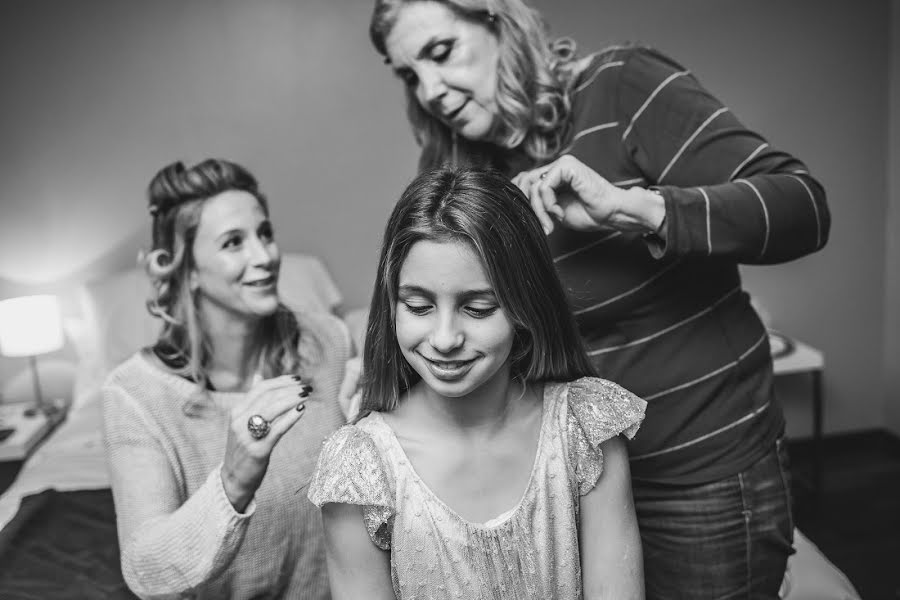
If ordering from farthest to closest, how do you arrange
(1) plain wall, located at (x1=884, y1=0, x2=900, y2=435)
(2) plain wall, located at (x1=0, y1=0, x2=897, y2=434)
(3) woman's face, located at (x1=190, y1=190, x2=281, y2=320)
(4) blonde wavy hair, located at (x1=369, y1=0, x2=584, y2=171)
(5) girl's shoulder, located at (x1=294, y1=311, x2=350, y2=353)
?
(1) plain wall, located at (x1=884, y1=0, x2=900, y2=435)
(2) plain wall, located at (x1=0, y1=0, x2=897, y2=434)
(5) girl's shoulder, located at (x1=294, y1=311, x2=350, y2=353)
(3) woman's face, located at (x1=190, y1=190, x2=281, y2=320)
(4) blonde wavy hair, located at (x1=369, y1=0, x2=584, y2=171)

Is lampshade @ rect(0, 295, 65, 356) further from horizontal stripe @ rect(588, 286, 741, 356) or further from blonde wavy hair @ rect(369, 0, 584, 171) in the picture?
horizontal stripe @ rect(588, 286, 741, 356)

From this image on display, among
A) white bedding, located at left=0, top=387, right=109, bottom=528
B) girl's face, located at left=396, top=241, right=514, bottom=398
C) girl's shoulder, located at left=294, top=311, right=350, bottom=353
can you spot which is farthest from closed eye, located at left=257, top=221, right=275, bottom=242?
white bedding, located at left=0, top=387, right=109, bottom=528

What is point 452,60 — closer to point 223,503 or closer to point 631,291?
point 631,291

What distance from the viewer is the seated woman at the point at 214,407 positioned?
1.24 metres

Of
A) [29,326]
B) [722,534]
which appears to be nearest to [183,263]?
[722,534]

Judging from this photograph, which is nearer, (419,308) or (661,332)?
(419,308)

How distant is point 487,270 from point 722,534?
23.4 inches

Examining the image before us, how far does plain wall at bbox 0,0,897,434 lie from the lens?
335 cm

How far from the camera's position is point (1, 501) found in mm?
2469

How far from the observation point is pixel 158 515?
4.41 feet

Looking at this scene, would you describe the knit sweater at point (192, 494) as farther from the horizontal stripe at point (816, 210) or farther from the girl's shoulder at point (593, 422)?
the horizontal stripe at point (816, 210)

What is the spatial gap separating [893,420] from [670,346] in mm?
3312

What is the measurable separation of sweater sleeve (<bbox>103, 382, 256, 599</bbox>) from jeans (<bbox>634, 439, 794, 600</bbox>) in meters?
0.66

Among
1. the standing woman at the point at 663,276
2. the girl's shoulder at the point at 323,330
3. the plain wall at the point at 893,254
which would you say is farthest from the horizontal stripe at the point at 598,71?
the plain wall at the point at 893,254
